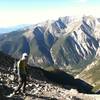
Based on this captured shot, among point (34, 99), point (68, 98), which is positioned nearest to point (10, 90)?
point (34, 99)

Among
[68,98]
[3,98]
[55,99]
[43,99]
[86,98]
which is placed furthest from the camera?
[86,98]

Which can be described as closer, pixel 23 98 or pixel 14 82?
pixel 23 98

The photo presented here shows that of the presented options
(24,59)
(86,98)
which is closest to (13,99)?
(24,59)

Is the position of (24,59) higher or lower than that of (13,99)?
higher

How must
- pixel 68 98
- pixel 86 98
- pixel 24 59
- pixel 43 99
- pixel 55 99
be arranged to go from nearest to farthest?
pixel 24 59, pixel 43 99, pixel 55 99, pixel 68 98, pixel 86 98

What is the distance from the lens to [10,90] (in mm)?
27703

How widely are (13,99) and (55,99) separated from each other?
6.85m

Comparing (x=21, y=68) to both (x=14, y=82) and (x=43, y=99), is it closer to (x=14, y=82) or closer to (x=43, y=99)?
(x=43, y=99)

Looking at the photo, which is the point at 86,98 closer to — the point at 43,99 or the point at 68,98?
the point at 68,98

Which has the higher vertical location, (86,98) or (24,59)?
(24,59)

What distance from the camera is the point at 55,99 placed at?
29828 millimetres

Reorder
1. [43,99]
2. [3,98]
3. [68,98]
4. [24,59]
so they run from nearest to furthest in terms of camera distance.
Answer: [3,98] < [24,59] < [43,99] < [68,98]

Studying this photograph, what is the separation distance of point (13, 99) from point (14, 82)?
8.51m

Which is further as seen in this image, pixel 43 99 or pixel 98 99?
pixel 98 99
